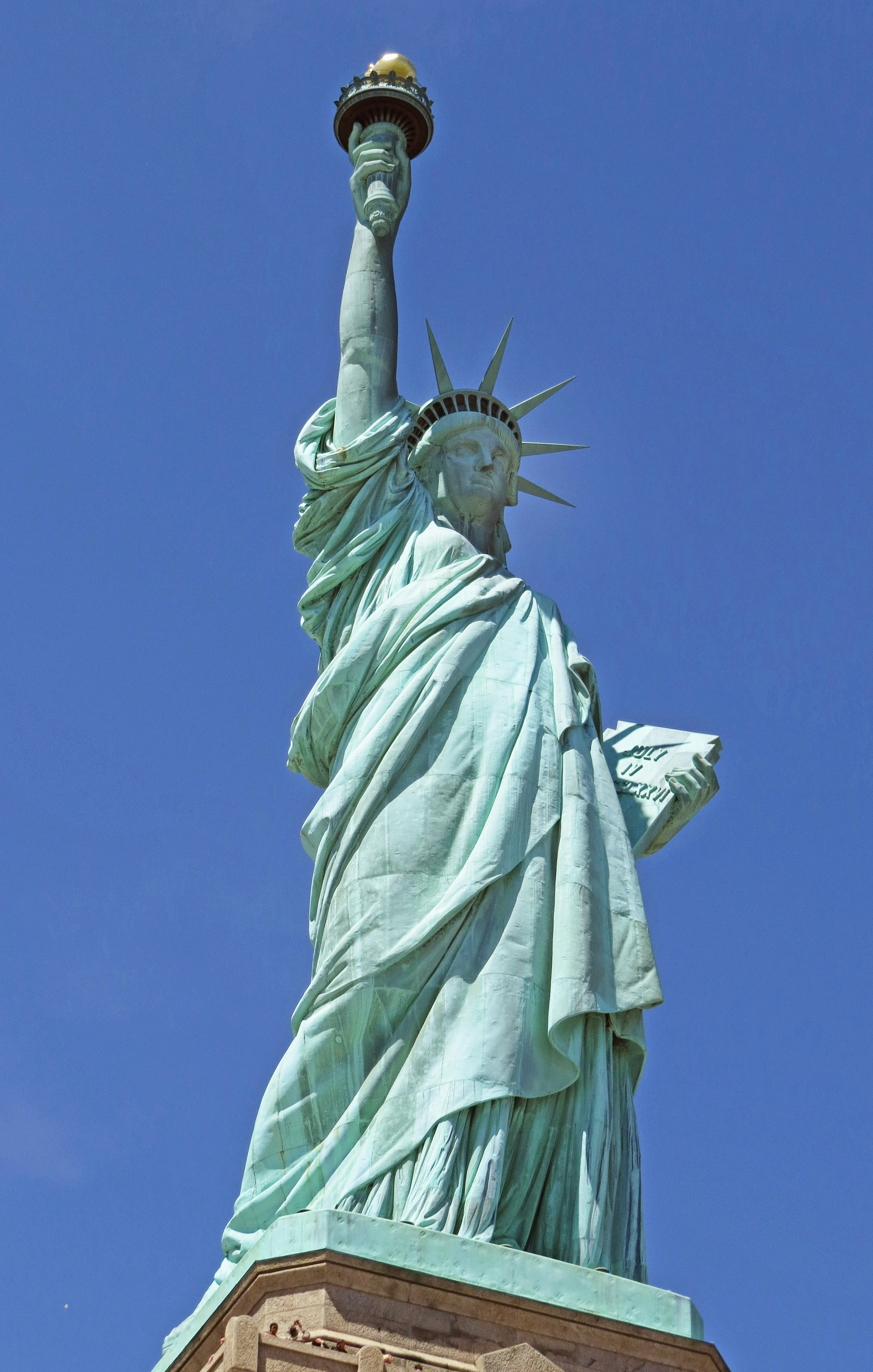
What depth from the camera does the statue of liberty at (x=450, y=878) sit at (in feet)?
36.9

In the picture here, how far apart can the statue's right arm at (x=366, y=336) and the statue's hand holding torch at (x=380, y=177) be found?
33 mm

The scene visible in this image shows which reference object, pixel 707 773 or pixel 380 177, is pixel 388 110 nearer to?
pixel 380 177

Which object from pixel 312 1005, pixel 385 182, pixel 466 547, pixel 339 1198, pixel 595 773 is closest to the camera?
pixel 339 1198

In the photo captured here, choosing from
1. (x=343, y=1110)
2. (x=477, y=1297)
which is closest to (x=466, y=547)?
(x=343, y=1110)

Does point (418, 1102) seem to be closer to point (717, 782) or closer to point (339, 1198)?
point (339, 1198)

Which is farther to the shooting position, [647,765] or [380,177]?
[380,177]

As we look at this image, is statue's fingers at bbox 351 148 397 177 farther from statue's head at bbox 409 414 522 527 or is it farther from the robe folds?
the robe folds

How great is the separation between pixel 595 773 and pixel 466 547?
1742 millimetres

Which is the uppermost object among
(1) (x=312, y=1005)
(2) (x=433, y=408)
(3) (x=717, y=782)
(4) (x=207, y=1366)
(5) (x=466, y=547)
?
(2) (x=433, y=408)

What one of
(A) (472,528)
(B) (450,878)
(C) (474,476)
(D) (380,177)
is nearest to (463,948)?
(B) (450,878)

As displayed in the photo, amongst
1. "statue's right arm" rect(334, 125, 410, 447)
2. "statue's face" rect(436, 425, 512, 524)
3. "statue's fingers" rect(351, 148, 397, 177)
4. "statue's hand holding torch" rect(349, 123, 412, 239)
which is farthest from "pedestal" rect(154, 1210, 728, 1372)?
"statue's fingers" rect(351, 148, 397, 177)

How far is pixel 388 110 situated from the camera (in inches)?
612

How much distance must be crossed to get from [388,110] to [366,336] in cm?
192

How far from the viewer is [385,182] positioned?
15.1 m
